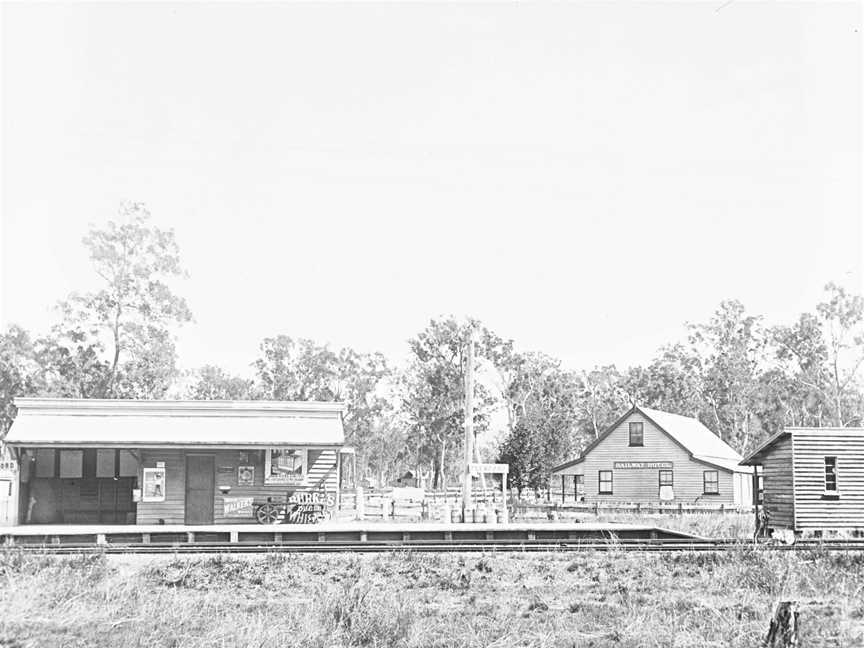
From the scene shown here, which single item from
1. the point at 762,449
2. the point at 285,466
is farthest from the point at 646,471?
the point at 285,466

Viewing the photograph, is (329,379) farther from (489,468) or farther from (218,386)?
(489,468)

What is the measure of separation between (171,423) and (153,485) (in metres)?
2.03

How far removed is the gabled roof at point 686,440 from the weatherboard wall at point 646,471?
0.82 feet

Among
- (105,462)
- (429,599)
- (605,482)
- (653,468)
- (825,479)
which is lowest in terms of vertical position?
(429,599)

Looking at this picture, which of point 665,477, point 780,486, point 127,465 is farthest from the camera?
A: point 665,477

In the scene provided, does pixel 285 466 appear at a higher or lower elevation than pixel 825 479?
higher

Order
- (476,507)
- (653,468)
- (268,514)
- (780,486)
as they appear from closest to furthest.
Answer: (268,514) → (780,486) → (476,507) → (653,468)

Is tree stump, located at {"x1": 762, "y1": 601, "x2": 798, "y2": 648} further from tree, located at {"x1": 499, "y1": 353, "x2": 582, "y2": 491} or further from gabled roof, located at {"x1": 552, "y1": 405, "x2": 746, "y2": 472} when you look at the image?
gabled roof, located at {"x1": 552, "y1": 405, "x2": 746, "y2": 472}

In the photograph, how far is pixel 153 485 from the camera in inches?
1230

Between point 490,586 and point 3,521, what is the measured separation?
59.0 ft

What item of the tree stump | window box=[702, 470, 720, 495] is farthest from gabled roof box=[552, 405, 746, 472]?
the tree stump

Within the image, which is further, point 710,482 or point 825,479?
point 710,482

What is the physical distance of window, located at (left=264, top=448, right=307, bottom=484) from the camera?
31422 mm

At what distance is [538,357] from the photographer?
94562 millimetres
